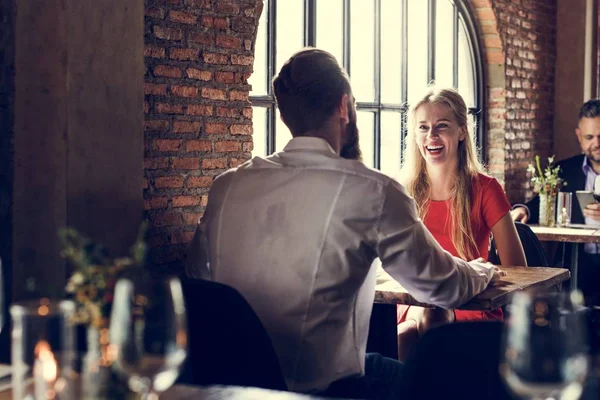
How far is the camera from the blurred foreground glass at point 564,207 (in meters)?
5.82

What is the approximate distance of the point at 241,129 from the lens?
4.47 m

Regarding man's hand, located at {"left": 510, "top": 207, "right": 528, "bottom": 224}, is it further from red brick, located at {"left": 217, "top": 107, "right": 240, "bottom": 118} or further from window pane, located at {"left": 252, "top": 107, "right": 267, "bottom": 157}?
red brick, located at {"left": 217, "top": 107, "right": 240, "bottom": 118}

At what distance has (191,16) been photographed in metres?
4.11

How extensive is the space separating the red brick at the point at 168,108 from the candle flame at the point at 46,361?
8.80ft

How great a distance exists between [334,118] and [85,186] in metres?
1.10

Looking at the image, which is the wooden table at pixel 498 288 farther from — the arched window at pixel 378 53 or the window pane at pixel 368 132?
the window pane at pixel 368 132

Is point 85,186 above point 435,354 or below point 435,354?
above

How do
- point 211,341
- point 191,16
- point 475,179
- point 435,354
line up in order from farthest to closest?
point 191,16 → point 475,179 → point 211,341 → point 435,354

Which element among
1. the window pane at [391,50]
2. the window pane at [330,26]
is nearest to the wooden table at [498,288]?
the window pane at [330,26]

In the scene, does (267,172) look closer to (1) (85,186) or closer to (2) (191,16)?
(1) (85,186)

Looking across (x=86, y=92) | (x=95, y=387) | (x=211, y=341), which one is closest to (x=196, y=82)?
(x=86, y=92)

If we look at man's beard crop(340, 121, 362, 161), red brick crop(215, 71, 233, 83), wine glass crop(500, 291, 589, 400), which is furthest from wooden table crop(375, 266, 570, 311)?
wine glass crop(500, 291, 589, 400)

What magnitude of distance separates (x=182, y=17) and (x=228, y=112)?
54cm

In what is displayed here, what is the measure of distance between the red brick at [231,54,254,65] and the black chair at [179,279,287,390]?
7.76ft
